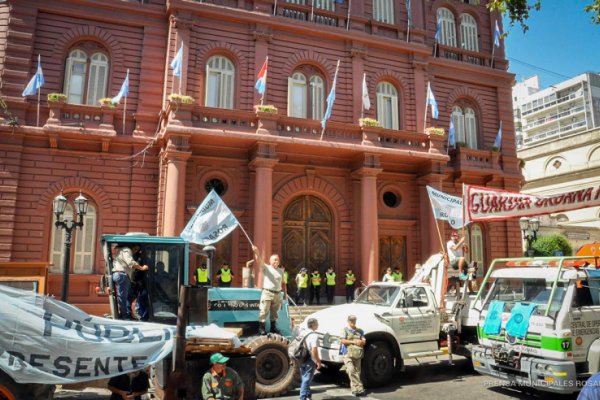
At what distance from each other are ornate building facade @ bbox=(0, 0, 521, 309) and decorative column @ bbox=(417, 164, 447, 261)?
63 mm

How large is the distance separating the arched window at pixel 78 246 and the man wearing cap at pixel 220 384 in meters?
12.4

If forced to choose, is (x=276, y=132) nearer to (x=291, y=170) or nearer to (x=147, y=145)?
(x=291, y=170)

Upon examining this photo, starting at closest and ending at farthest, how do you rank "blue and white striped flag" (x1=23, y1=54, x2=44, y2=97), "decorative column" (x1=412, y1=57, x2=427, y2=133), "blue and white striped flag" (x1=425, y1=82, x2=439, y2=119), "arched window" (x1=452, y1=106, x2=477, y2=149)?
"blue and white striped flag" (x1=23, y1=54, x2=44, y2=97) → "blue and white striped flag" (x1=425, y1=82, x2=439, y2=119) → "decorative column" (x1=412, y1=57, x2=427, y2=133) → "arched window" (x1=452, y1=106, x2=477, y2=149)

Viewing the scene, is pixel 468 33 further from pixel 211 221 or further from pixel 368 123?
pixel 211 221

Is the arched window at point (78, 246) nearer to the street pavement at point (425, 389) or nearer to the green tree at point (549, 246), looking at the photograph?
the street pavement at point (425, 389)

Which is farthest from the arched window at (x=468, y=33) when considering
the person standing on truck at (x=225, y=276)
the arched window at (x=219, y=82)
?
the person standing on truck at (x=225, y=276)

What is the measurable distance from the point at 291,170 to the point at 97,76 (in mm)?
8475

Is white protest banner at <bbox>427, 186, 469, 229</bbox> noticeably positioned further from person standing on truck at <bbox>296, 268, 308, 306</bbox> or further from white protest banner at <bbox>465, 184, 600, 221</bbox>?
person standing on truck at <bbox>296, 268, 308, 306</bbox>

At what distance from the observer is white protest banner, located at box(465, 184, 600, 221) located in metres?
9.70

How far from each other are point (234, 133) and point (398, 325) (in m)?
9.73

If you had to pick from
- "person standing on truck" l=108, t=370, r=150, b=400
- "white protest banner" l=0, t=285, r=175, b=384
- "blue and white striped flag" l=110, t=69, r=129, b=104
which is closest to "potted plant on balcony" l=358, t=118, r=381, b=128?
"blue and white striped flag" l=110, t=69, r=129, b=104

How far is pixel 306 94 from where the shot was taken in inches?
797

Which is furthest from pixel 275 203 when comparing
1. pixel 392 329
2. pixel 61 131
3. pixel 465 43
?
pixel 465 43

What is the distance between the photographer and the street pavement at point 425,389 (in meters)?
8.68
